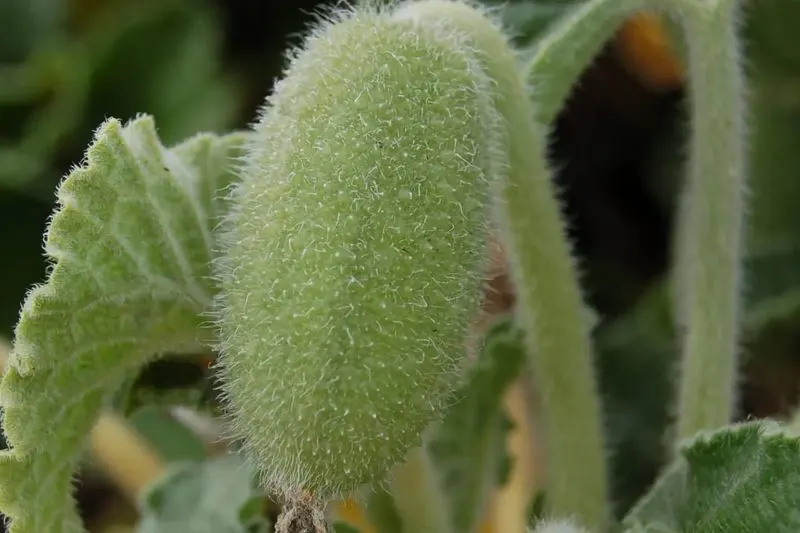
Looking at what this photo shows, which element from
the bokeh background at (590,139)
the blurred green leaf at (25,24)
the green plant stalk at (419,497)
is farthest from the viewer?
the blurred green leaf at (25,24)

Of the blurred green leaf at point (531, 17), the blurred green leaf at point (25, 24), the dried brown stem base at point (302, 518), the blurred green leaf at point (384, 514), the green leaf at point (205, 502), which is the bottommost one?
the blurred green leaf at point (384, 514)

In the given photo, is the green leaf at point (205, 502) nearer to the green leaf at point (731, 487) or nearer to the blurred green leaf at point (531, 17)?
the green leaf at point (731, 487)

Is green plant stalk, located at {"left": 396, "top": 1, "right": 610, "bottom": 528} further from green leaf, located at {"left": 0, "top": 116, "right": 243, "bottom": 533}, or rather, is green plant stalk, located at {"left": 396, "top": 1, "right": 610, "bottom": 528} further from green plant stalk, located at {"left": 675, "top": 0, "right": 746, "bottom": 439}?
green leaf, located at {"left": 0, "top": 116, "right": 243, "bottom": 533}

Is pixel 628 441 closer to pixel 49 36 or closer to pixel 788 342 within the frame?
pixel 788 342

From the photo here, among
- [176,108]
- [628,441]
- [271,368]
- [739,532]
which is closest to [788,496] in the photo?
[739,532]

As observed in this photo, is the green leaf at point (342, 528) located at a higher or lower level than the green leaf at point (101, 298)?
lower

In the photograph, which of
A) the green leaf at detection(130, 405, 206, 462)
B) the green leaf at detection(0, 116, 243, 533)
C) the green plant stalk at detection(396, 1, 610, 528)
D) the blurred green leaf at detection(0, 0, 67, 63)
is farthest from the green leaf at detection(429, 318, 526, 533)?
the blurred green leaf at detection(0, 0, 67, 63)

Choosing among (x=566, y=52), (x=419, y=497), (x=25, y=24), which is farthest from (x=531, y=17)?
(x=25, y=24)

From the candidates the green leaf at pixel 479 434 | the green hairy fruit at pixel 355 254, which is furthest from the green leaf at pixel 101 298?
the green leaf at pixel 479 434
